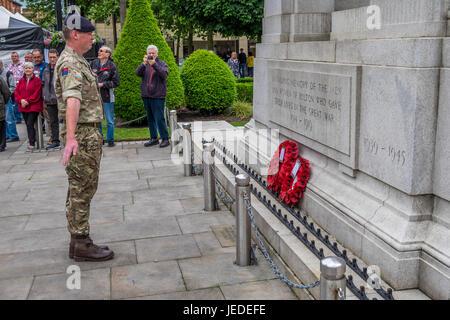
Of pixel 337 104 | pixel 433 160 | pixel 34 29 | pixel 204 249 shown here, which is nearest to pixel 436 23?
pixel 433 160

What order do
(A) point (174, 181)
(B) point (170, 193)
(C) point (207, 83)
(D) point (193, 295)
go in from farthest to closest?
1. (C) point (207, 83)
2. (A) point (174, 181)
3. (B) point (170, 193)
4. (D) point (193, 295)

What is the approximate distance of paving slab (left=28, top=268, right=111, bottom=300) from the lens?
A: 13.7ft

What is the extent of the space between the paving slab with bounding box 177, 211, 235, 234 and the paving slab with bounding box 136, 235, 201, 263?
10.7 inches

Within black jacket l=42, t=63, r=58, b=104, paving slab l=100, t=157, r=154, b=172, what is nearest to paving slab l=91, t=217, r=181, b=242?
A: paving slab l=100, t=157, r=154, b=172

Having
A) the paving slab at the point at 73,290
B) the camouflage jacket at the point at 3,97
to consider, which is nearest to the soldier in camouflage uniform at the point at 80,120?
the paving slab at the point at 73,290

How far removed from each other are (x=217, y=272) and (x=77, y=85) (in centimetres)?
210

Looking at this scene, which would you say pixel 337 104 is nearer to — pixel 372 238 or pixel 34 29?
pixel 372 238

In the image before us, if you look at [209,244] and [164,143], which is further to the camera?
[164,143]

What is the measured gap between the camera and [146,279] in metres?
4.47

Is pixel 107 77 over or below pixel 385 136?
over

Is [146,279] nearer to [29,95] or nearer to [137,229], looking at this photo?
[137,229]

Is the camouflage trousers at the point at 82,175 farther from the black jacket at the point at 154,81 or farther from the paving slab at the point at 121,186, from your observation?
the black jacket at the point at 154,81

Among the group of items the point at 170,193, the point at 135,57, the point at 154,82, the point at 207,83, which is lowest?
the point at 170,193

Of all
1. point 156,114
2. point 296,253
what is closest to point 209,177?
point 296,253
